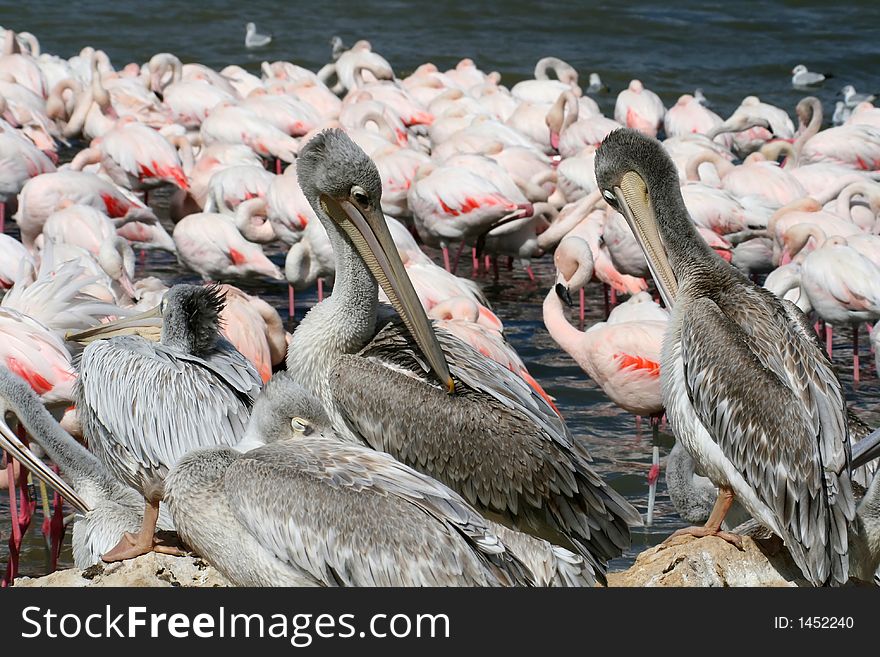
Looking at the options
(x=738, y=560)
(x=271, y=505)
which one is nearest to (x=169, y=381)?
(x=271, y=505)

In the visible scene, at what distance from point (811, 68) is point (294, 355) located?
20155mm

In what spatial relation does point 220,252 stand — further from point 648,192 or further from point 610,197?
point 648,192

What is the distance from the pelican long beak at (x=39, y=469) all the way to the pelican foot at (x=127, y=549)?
62 cm

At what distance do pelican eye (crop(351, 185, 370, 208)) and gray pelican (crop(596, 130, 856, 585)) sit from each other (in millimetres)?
1143

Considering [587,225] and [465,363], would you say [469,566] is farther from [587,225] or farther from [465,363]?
[587,225]

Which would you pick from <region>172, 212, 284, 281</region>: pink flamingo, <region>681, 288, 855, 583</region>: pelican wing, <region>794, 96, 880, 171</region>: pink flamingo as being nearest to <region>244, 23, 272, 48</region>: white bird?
<region>794, 96, 880, 171</region>: pink flamingo

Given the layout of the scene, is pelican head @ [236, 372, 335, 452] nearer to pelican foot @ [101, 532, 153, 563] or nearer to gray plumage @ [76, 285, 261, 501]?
pelican foot @ [101, 532, 153, 563]

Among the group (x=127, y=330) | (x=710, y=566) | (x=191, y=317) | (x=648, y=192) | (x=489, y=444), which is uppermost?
(x=648, y=192)

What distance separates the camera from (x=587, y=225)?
10969 mm

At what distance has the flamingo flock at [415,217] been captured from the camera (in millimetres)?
6535

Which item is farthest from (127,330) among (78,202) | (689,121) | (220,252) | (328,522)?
(689,121)

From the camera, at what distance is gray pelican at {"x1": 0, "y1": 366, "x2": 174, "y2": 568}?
5.18m

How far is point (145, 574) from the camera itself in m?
4.43

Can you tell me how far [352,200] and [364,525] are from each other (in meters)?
1.97
